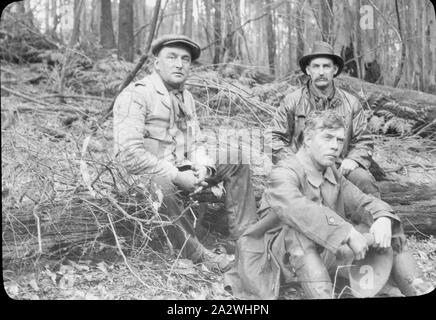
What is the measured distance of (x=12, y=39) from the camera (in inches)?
136

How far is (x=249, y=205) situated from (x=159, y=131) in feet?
2.46

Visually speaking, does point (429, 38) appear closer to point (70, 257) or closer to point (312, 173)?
point (312, 173)

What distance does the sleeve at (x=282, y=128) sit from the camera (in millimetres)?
3502

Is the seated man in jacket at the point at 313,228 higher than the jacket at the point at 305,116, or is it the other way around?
the jacket at the point at 305,116

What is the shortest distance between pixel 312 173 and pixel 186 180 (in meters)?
0.77

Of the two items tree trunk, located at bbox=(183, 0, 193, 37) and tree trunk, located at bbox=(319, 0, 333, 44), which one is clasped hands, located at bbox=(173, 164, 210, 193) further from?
tree trunk, located at bbox=(319, 0, 333, 44)

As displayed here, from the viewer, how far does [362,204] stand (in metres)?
3.09

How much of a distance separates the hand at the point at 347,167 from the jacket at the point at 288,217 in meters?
0.20

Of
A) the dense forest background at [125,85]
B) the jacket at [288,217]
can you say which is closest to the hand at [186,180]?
the dense forest background at [125,85]

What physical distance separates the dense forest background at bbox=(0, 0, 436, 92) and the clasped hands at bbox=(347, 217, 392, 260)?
134cm

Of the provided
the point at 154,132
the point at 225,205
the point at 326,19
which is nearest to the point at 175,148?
the point at 154,132

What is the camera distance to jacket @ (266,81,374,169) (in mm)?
3518

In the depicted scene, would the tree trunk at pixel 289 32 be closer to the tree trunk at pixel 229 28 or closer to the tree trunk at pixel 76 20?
the tree trunk at pixel 229 28

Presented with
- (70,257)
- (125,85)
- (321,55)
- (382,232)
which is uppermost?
(321,55)
